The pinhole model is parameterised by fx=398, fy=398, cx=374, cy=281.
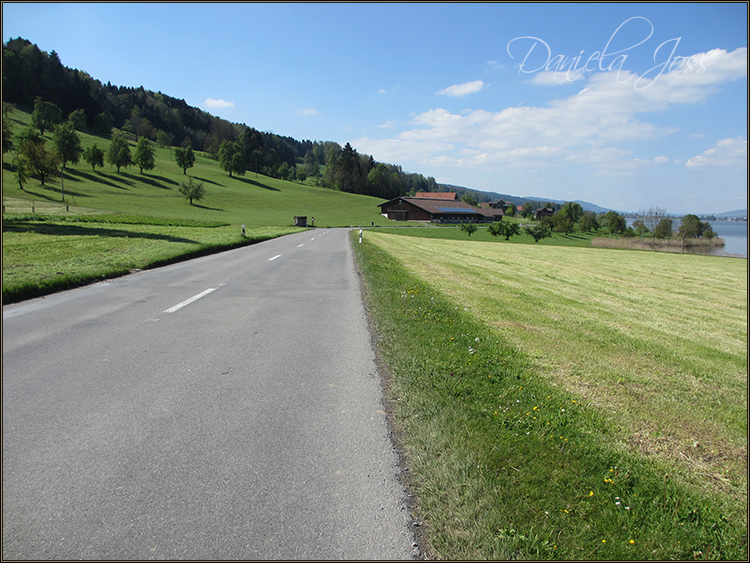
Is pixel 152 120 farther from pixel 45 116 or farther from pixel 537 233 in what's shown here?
pixel 537 233

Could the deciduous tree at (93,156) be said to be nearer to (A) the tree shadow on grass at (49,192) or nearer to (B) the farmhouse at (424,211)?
(A) the tree shadow on grass at (49,192)

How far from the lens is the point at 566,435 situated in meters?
3.70

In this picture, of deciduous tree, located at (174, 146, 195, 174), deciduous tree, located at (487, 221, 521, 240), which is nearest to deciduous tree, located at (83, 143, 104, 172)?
deciduous tree, located at (174, 146, 195, 174)

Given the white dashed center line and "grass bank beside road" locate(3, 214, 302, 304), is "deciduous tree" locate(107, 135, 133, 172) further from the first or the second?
the white dashed center line

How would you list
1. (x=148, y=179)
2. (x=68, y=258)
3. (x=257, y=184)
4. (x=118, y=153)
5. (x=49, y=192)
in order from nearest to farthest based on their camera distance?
(x=68, y=258) < (x=49, y=192) < (x=118, y=153) < (x=148, y=179) < (x=257, y=184)

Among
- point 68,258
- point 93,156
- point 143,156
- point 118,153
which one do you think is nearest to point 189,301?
point 68,258

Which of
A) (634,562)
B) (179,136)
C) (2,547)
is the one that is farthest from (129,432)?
(179,136)

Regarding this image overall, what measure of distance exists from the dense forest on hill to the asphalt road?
421 ft

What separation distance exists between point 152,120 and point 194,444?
619ft

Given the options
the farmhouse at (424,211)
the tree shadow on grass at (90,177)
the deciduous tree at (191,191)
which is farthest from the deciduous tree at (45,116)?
the farmhouse at (424,211)

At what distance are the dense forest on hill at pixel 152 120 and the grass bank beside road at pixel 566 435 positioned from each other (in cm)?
12931

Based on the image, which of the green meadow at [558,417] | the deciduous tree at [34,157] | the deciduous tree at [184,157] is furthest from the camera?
the deciduous tree at [184,157]

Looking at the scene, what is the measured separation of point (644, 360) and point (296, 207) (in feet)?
306

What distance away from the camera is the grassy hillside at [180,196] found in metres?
64.5
